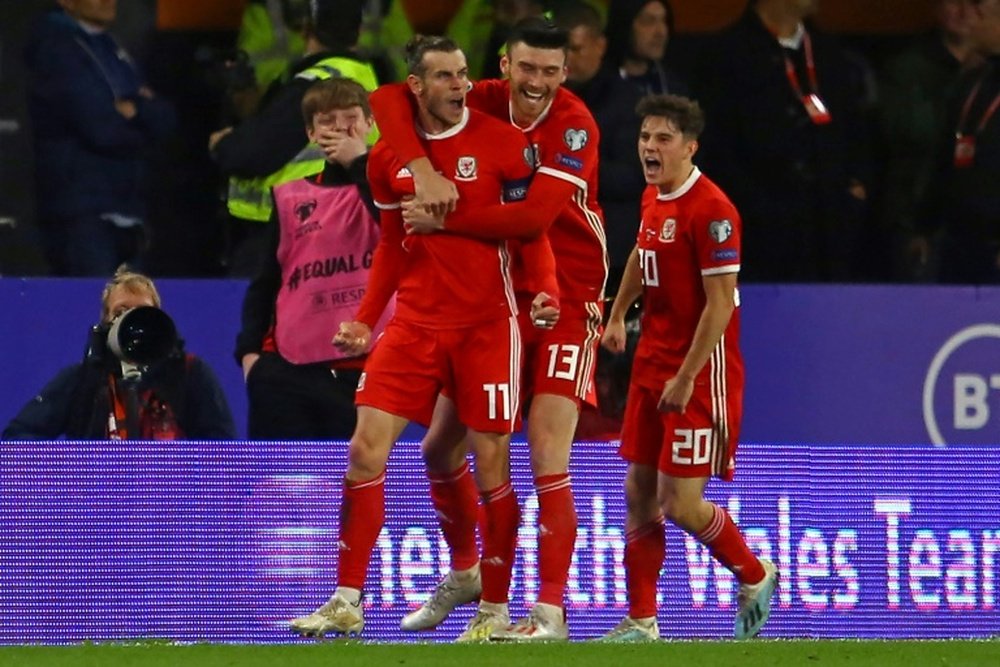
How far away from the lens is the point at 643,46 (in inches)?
422

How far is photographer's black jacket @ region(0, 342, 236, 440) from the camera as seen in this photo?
886 centimetres

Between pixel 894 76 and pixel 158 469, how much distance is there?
16.0 feet

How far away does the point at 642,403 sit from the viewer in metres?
8.09

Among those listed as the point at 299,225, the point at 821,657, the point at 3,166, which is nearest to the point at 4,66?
the point at 3,166

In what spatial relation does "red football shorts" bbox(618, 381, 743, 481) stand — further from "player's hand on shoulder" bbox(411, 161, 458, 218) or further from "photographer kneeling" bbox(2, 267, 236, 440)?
"photographer kneeling" bbox(2, 267, 236, 440)

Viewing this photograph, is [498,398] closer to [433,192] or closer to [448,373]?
[448,373]

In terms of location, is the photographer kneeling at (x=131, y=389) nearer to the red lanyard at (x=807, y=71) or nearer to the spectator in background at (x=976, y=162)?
the red lanyard at (x=807, y=71)

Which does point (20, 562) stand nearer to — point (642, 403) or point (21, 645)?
point (21, 645)

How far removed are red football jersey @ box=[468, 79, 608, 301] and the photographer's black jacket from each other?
5.50 ft

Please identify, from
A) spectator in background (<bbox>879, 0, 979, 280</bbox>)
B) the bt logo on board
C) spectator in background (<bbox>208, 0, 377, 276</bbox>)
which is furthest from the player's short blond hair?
spectator in background (<bbox>879, 0, 979, 280</bbox>)

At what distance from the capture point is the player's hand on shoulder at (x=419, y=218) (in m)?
7.39

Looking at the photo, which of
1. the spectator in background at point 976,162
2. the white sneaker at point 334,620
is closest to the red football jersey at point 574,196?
the white sneaker at point 334,620

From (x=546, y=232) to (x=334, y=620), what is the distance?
1508 millimetres

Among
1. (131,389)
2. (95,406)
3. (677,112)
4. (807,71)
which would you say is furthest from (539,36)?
(807,71)
